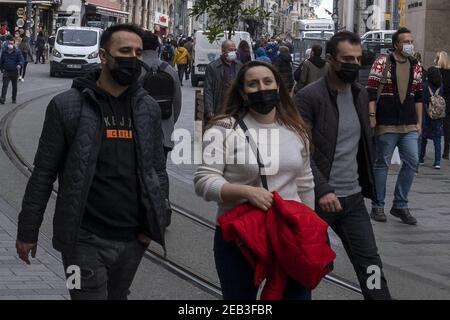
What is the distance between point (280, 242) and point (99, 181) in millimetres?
911

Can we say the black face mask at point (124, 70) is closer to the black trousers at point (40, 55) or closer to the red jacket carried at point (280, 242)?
the red jacket carried at point (280, 242)

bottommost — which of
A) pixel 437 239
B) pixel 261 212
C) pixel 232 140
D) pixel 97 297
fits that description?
pixel 437 239

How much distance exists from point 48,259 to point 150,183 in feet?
11.5

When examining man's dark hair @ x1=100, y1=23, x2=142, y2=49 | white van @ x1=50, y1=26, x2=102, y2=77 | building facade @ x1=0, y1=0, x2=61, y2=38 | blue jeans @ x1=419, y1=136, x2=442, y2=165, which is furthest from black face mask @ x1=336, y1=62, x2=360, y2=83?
building facade @ x1=0, y1=0, x2=61, y2=38

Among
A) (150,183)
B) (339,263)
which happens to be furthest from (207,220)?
(150,183)

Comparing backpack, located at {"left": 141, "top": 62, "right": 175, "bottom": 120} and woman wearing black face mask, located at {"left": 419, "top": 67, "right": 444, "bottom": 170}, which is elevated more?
backpack, located at {"left": 141, "top": 62, "right": 175, "bottom": 120}

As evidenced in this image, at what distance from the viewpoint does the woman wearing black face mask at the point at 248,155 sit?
4.44m

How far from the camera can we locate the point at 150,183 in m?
4.59

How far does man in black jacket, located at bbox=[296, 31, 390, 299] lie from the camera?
19.1 feet

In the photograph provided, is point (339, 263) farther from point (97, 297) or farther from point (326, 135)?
point (97, 297)

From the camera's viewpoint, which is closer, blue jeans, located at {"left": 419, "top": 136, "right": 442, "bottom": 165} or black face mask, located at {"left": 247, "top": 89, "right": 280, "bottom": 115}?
black face mask, located at {"left": 247, "top": 89, "right": 280, "bottom": 115}

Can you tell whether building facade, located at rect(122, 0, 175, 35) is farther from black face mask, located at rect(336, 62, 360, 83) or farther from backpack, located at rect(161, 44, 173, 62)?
black face mask, located at rect(336, 62, 360, 83)

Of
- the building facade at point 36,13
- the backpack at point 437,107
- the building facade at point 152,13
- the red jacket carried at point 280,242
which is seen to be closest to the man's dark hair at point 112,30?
the red jacket carried at point 280,242

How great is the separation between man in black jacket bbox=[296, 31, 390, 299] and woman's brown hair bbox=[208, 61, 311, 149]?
3.82 ft
